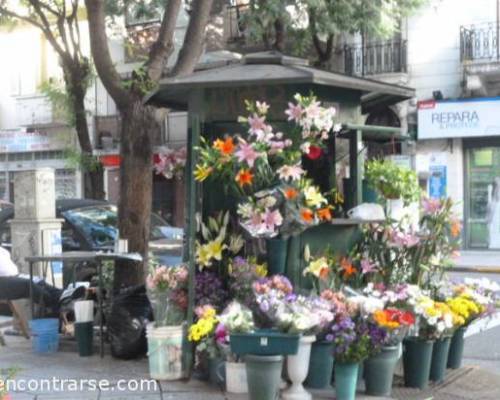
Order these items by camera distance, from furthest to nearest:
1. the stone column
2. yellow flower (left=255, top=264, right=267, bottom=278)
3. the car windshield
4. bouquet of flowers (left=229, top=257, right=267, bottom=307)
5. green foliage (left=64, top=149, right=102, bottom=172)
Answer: green foliage (left=64, top=149, right=102, bottom=172)
the car windshield
the stone column
yellow flower (left=255, top=264, right=267, bottom=278)
bouquet of flowers (left=229, top=257, right=267, bottom=307)

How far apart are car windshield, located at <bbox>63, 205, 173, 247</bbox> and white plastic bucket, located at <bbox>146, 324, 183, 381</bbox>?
207 inches

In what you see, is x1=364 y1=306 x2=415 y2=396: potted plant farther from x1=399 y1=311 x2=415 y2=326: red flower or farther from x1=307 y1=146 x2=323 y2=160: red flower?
x1=307 y1=146 x2=323 y2=160: red flower

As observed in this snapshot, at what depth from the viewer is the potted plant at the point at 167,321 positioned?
253 inches

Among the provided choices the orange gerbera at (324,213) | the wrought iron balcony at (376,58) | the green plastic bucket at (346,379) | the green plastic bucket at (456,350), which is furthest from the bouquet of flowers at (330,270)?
the wrought iron balcony at (376,58)

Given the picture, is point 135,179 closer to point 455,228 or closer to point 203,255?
point 203,255

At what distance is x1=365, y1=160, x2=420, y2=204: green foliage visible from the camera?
725cm

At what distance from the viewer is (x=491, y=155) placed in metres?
20.5

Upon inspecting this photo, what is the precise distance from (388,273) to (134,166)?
303 cm

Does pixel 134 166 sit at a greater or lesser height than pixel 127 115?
lesser

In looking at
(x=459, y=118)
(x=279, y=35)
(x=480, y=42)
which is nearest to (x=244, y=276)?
(x=279, y=35)

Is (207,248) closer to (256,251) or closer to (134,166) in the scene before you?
(256,251)

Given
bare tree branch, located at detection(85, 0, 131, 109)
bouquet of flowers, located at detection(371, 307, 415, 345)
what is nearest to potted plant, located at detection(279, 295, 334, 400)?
bouquet of flowers, located at detection(371, 307, 415, 345)

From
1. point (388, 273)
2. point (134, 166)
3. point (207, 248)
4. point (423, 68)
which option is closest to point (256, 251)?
point (207, 248)

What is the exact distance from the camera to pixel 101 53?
8.25m
